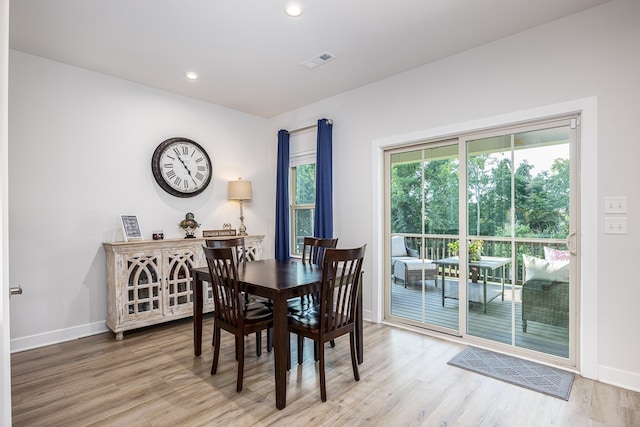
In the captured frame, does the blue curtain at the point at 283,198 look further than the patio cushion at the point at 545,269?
Yes

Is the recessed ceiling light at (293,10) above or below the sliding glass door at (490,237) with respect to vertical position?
above

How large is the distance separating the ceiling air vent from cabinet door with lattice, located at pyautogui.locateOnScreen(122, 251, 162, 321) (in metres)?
2.55

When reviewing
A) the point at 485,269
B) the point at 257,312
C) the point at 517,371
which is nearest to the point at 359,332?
the point at 257,312

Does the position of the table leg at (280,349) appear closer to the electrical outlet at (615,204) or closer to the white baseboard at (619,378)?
the white baseboard at (619,378)

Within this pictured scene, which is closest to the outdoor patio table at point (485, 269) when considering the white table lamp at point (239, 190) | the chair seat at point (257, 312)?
the chair seat at point (257, 312)

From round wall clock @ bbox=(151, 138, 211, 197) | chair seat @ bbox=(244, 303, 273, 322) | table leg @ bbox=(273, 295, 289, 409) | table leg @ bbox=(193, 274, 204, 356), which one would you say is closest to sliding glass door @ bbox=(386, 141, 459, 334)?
chair seat @ bbox=(244, 303, 273, 322)

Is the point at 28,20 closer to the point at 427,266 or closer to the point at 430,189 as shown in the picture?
the point at 430,189

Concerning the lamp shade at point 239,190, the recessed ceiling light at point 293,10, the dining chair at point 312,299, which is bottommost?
the dining chair at point 312,299

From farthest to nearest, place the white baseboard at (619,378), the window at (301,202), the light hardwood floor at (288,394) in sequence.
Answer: the window at (301,202)
the white baseboard at (619,378)
the light hardwood floor at (288,394)

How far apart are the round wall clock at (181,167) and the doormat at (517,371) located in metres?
3.53

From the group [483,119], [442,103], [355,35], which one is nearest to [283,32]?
[355,35]

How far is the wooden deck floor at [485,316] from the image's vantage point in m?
2.73

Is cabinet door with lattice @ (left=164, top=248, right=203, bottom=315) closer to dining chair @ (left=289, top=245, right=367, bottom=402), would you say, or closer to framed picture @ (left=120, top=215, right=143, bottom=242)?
framed picture @ (left=120, top=215, right=143, bottom=242)

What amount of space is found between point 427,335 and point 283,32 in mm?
3184
